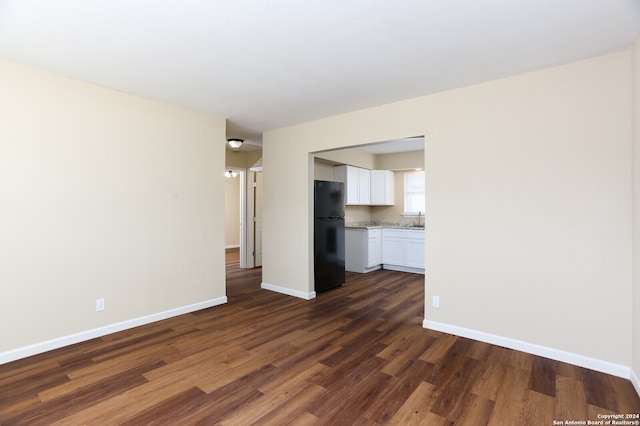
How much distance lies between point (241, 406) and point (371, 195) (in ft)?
17.6

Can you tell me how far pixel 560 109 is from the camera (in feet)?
8.82

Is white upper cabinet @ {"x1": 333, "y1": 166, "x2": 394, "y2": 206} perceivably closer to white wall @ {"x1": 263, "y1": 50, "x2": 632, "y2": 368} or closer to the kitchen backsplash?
the kitchen backsplash

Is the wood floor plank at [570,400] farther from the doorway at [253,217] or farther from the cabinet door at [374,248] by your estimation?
the doorway at [253,217]

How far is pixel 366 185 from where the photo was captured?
677 cm

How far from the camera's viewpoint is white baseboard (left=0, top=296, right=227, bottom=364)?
271cm

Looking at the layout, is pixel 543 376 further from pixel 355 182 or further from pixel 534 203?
pixel 355 182

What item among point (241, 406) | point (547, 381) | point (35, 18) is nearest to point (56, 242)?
point (35, 18)

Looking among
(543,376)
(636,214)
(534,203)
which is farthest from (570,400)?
(534,203)

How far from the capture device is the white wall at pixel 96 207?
107 inches

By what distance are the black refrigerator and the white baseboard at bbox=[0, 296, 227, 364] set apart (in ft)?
5.27

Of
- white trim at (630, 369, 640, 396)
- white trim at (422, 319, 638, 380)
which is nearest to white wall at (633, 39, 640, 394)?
white trim at (630, 369, 640, 396)

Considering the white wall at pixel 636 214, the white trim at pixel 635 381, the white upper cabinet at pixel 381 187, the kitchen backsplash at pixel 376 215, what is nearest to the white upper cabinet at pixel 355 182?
the white upper cabinet at pixel 381 187

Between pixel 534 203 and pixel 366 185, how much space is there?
4087 millimetres

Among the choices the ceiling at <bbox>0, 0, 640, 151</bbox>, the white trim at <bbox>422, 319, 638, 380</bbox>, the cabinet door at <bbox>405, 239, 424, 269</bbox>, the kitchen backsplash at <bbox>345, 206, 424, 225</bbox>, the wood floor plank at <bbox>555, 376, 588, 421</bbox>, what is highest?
the ceiling at <bbox>0, 0, 640, 151</bbox>
